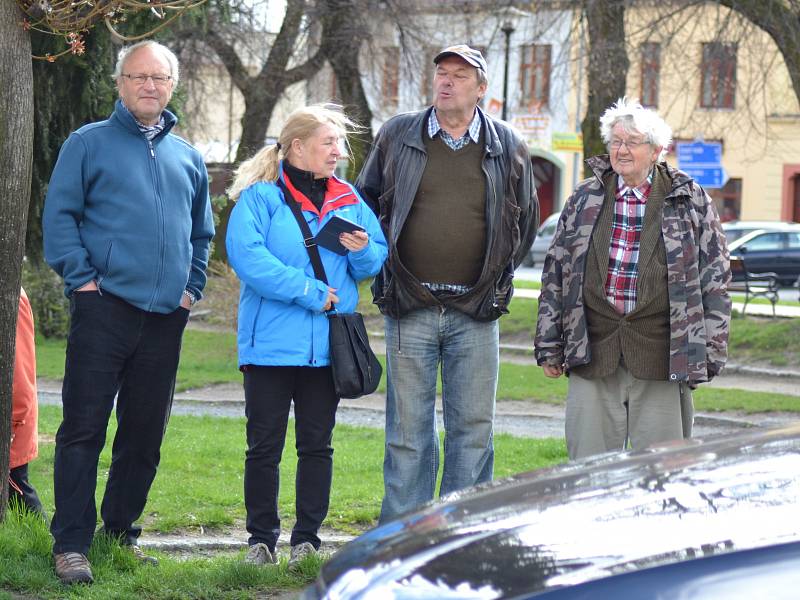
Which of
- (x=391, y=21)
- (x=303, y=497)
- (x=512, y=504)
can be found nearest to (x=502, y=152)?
(x=303, y=497)

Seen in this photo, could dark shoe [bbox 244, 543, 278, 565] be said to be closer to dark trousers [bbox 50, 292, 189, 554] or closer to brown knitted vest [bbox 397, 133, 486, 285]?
dark trousers [bbox 50, 292, 189, 554]

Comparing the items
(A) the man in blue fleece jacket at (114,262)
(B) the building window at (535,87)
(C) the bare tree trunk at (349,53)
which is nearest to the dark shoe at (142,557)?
(A) the man in blue fleece jacket at (114,262)

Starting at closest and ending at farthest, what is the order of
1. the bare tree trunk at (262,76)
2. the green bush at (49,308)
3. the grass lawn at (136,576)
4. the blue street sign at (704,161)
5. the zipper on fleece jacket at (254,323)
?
the grass lawn at (136,576) → the zipper on fleece jacket at (254,323) → the green bush at (49,308) → the blue street sign at (704,161) → the bare tree trunk at (262,76)

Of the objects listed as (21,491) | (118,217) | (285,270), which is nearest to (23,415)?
(21,491)

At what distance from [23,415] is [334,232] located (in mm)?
2004

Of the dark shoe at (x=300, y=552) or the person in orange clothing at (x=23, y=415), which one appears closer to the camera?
the dark shoe at (x=300, y=552)

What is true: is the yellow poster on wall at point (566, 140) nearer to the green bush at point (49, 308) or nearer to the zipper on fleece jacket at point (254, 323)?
the green bush at point (49, 308)

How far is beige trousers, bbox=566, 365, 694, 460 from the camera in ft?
17.1

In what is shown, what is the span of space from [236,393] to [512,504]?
409 inches

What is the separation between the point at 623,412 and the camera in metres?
5.28

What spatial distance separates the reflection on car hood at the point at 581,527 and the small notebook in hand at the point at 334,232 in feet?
7.10

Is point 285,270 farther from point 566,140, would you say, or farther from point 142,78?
point 566,140

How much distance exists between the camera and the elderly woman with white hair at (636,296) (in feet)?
16.7

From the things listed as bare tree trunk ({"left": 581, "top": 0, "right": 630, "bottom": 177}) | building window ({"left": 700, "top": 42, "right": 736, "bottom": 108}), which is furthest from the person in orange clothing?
building window ({"left": 700, "top": 42, "right": 736, "bottom": 108})
